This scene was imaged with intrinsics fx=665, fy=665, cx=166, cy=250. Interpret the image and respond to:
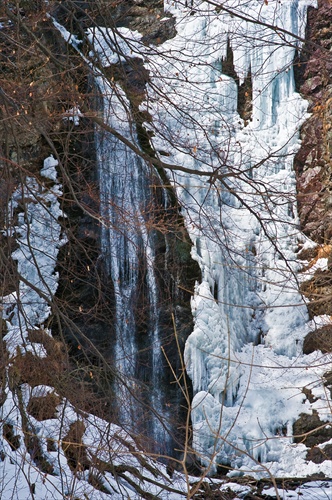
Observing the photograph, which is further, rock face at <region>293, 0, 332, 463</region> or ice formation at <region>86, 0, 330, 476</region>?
rock face at <region>293, 0, 332, 463</region>

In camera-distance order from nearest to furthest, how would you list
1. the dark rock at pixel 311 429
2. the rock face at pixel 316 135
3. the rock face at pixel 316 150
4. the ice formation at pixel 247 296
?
the ice formation at pixel 247 296, the dark rock at pixel 311 429, the rock face at pixel 316 150, the rock face at pixel 316 135

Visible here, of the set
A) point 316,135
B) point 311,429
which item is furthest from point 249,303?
point 316,135

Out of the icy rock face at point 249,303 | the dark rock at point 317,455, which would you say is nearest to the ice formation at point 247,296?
the icy rock face at point 249,303

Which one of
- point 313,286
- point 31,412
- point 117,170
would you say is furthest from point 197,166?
point 31,412

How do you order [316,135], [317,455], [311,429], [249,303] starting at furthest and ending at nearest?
[316,135]
[249,303]
[311,429]
[317,455]

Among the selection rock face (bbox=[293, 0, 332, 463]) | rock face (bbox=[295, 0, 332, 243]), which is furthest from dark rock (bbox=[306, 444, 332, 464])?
rock face (bbox=[295, 0, 332, 243])

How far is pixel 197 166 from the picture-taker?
10.2 metres

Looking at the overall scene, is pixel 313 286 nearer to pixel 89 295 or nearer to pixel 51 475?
pixel 89 295

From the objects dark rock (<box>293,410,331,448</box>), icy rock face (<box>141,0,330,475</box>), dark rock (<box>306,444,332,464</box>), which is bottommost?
dark rock (<box>306,444,332,464</box>)

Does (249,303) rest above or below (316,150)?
below

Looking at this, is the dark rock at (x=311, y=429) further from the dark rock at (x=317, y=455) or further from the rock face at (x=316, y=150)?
the rock face at (x=316, y=150)

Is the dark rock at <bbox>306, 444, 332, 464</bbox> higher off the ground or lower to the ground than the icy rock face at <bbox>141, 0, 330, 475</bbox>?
lower

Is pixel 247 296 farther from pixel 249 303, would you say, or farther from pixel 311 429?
pixel 311 429

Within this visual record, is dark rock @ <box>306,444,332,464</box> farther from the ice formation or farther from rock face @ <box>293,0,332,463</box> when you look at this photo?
rock face @ <box>293,0,332,463</box>
